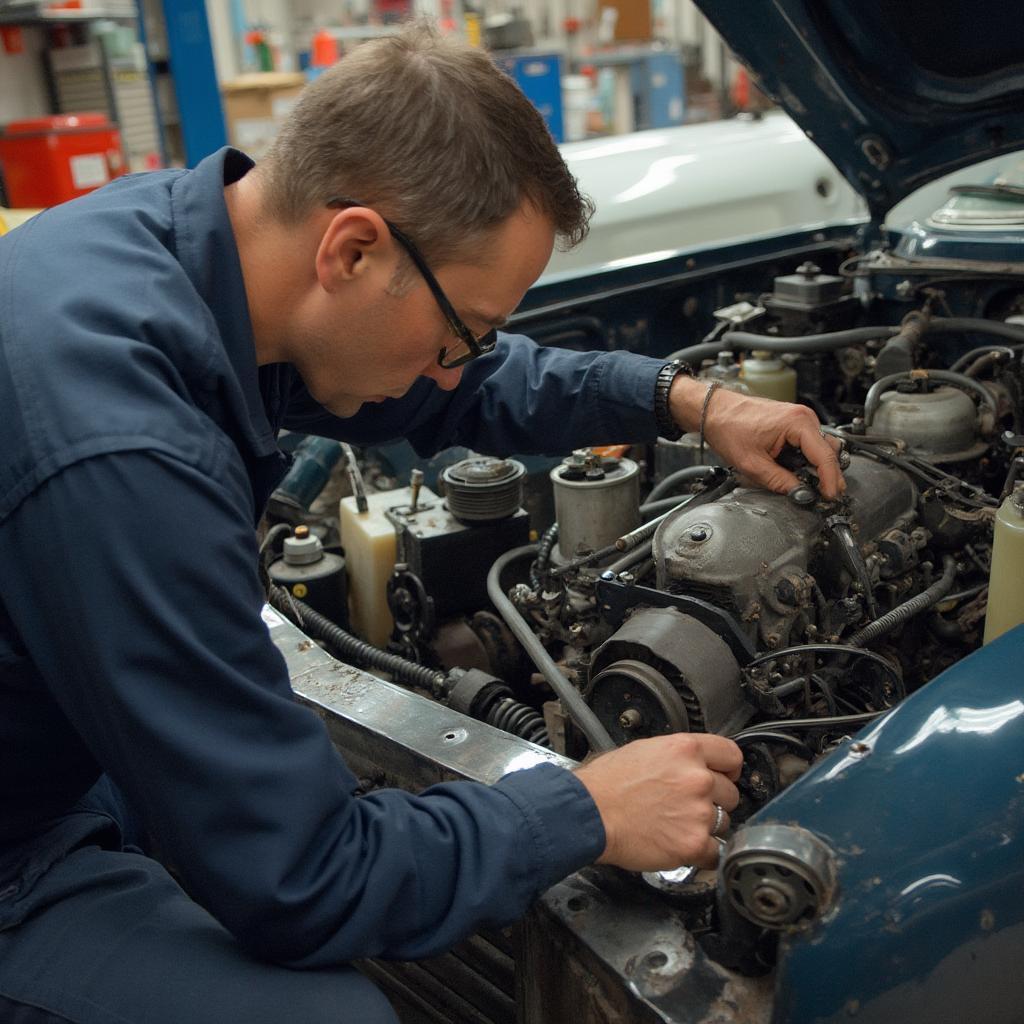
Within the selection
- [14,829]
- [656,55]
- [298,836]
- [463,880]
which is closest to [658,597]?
[463,880]

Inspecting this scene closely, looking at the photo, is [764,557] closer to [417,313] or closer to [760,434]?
[760,434]

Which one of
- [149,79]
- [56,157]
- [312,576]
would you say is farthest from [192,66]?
[312,576]

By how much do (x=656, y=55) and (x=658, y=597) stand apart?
8224 mm

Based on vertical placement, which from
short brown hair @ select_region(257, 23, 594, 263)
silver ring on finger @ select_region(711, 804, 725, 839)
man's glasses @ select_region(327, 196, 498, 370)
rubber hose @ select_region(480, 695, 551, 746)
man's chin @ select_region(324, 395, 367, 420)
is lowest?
rubber hose @ select_region(480, 695, 551, 746)

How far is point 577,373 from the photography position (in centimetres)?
173

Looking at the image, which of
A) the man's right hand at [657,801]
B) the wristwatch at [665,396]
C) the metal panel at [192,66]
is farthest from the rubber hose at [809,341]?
the metal panel at [192,66]

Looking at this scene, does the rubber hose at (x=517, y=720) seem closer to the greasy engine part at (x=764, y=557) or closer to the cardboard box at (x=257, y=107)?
the greasy engine part at (x=764, y=557)

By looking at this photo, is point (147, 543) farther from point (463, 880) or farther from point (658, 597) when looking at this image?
point (658, 597)

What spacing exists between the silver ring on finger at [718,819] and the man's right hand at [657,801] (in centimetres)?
1

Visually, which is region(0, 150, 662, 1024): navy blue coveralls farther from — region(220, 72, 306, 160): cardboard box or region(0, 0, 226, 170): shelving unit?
region(220, 72, 306, 160): cardboard box

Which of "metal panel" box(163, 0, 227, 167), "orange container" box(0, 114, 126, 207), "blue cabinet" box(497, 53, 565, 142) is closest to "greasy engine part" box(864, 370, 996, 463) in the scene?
"orange container" box(0, 114, 126, 207)

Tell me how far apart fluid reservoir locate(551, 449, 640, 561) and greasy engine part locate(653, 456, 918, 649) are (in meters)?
0.24

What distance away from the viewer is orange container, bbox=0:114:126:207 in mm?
5500

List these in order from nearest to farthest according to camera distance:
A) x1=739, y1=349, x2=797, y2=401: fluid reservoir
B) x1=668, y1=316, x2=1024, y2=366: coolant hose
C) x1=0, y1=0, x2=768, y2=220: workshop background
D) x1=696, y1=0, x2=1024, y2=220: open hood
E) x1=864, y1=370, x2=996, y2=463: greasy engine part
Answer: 1. x1=864, y1=370, x2=996, y2=463: greasy engine part
2. x1=696, y1=0, x2=1024, y2=220: open hood
3. x1=668, y1=316, x2=1024, y2=366: coolant hose
4. x1=739, y1=349, x2=797, y2=401: fluid reservoir
5. x1=0, y1=0, x2=768, y2=220: workshop background
